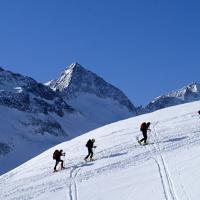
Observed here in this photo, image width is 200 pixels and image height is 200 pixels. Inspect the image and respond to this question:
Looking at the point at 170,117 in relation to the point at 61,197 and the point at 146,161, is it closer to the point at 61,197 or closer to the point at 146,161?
the point at 146,161

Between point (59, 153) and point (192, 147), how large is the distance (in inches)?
338

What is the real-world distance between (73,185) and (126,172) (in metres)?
2.71

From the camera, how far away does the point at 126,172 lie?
30.5 metres

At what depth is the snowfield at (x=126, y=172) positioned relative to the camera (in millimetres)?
25828

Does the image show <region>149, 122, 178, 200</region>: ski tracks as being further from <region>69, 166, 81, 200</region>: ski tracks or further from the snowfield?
<region>69, 166, 81, 200</region>: ski tracks

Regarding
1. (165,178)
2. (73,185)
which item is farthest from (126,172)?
(165,178)

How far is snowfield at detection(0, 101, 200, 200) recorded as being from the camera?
84.7ft

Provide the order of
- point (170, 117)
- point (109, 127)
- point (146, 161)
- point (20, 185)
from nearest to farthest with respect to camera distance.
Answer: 1. point (146, 161)
2. point (20, 185)
3. point (170, 117)
4. point (109, 127)

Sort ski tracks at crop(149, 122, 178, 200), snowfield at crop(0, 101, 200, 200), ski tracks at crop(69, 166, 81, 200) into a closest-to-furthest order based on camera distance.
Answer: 1. ski tracks at crop(149, 122, 178, 200)
2. snowfield at crop(0, 101, 200, 200)
3. ski tracks at crop(69, 166, 81, 200)

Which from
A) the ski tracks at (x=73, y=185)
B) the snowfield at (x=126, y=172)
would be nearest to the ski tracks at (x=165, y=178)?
the snowfield at (x=126, y=172)

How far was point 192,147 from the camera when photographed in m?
34.1

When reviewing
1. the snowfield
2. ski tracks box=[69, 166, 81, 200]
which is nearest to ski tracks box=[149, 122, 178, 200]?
the snowfield

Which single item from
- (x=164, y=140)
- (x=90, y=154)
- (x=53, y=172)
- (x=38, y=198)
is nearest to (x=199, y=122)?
(x=164, y=140)

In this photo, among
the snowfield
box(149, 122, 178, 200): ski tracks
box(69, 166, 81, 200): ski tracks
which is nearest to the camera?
box(149, 122, 178, 200): ski tracks
